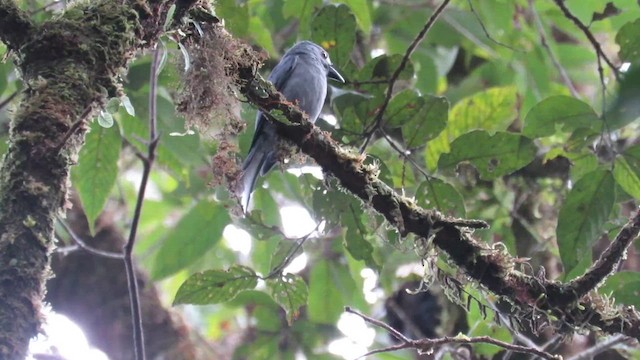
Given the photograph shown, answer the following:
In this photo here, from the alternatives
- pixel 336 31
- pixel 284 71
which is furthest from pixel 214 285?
pixel 284 71

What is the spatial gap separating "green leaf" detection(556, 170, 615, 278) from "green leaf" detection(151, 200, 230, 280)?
155 cm

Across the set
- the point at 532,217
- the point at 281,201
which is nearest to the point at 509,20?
the point at 532,217

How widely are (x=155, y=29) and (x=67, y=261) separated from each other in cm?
269

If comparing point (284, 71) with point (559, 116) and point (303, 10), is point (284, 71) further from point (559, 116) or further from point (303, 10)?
point (559, 116)

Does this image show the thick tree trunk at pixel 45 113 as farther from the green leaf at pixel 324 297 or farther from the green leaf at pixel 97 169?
the green leaf at pixel 324 297

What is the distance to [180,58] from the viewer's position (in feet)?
7.84

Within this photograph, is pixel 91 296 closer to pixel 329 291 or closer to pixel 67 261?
pixel 67 261

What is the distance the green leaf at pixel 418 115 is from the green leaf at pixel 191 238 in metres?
0.98

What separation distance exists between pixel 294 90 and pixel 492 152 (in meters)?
1.16

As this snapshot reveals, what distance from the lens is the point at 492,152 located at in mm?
2826

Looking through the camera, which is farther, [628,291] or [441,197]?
[441,197]

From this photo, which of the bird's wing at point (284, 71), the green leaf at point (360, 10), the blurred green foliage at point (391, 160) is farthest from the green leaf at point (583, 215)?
the bird's wing at point (284, 71)

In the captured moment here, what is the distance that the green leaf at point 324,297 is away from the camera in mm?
3687

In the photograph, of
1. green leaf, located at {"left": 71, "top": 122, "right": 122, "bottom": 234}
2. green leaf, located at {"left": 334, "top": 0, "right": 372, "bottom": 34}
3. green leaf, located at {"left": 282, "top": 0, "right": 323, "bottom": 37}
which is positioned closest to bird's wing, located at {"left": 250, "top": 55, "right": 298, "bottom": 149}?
green leaf, located at {"left": 282, "top": 0, "right": 323, "bottom": 37}
